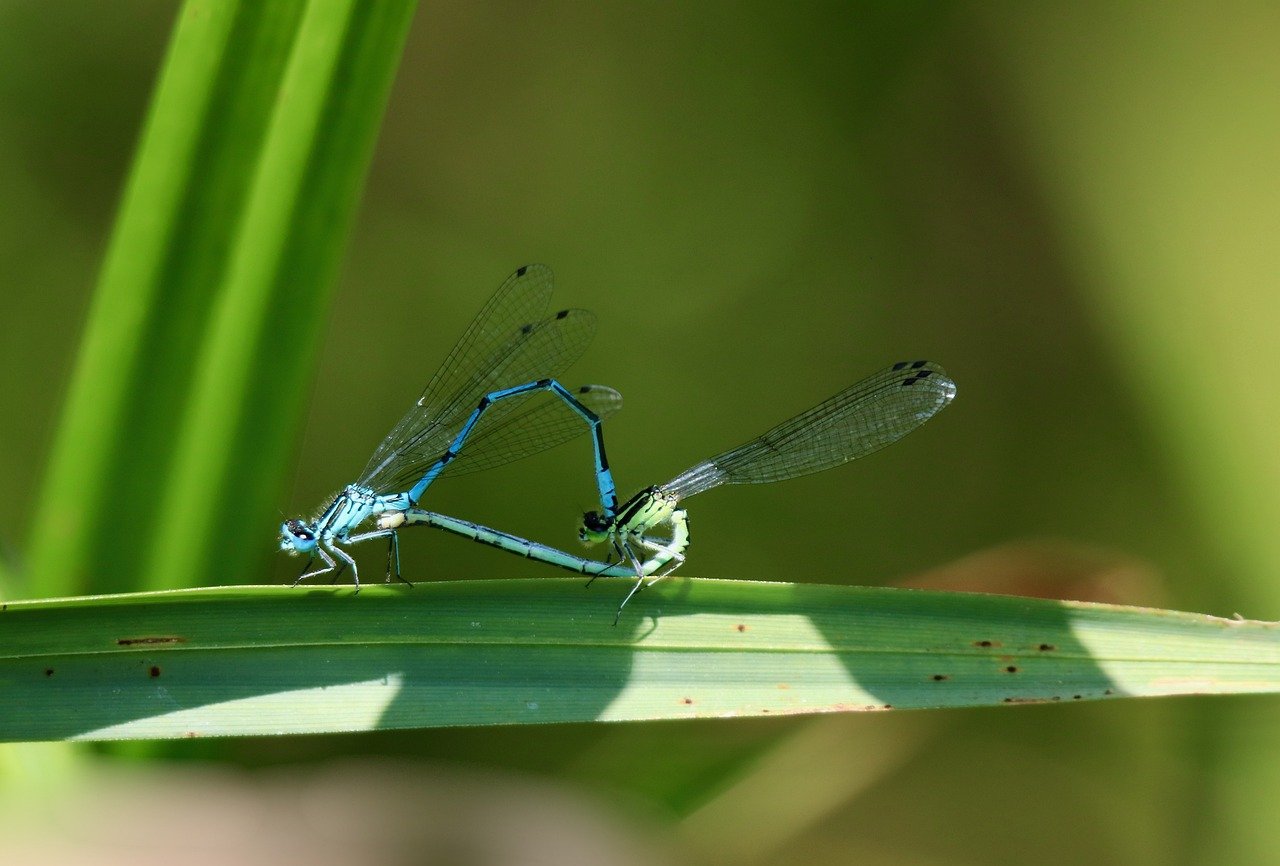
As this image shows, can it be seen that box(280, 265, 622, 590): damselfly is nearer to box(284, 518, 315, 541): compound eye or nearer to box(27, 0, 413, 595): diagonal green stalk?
box(284, 518, 315, 541): compound eye

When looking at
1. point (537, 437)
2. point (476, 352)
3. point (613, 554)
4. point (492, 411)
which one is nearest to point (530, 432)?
point (537, 437)

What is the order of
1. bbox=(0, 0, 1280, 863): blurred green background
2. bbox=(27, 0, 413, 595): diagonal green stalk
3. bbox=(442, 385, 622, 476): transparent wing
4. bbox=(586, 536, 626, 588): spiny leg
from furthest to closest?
bbox=(442, 385, 622, 476): transparent wing
bbox=(0, 0, 1280, 863): blurred green background
bbox=(586, 536, 626, 588): spiny leg
bbox=(27, 0, 413, 595): diagonal green stalk

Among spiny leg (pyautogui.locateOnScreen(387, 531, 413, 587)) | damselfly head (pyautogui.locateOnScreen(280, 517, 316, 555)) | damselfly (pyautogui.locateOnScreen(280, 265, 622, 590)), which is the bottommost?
spiny leg (pyautogui.locateOnScreen(387, 531, 413, 587))

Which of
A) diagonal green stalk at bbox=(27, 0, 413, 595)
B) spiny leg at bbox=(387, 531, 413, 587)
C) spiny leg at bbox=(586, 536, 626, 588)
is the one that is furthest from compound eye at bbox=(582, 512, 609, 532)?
diagonal green stalk at bbox=(27, 0, 413, 595)

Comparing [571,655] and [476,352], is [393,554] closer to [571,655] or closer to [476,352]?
[476,352]

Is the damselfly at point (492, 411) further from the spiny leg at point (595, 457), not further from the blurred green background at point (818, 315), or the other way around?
the blurred green background at point (818, 315)
